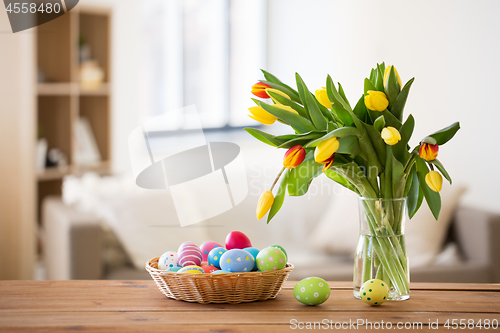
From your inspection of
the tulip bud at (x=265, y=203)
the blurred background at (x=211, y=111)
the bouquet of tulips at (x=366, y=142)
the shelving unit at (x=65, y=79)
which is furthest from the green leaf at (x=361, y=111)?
the shelving unit at (x=65, y=79)

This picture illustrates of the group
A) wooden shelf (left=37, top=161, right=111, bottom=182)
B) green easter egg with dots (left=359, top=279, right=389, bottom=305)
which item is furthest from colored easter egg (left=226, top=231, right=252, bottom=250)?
wooden shelf (left=37, top=161, right=111, bottom=182)

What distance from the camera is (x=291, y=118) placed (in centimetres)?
80

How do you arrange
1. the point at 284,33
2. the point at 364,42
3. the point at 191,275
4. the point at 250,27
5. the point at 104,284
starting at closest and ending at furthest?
the point at 191,275, the point at 104,284, the point at 364,42, the point at 284,33, the point at 250,27

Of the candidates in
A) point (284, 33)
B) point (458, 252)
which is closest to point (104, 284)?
point (458, 252)

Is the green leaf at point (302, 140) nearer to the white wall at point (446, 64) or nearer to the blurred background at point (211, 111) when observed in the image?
the blurred background at point (211, 111)

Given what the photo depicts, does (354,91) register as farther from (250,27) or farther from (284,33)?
(250,27)

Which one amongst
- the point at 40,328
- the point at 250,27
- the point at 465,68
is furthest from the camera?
the point at 250,27

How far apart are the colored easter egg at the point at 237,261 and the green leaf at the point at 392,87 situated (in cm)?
37

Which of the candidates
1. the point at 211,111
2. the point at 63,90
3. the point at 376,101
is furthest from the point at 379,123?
the point at 211,111

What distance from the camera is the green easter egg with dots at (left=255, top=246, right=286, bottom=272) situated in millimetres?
835

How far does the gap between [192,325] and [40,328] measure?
22cm

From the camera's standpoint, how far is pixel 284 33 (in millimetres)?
3855

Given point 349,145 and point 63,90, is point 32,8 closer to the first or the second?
point 63,90

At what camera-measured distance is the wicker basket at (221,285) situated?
2.64 ft
